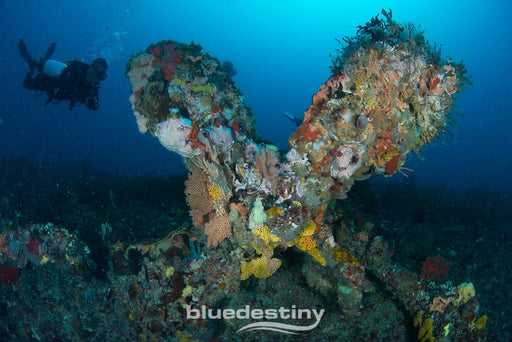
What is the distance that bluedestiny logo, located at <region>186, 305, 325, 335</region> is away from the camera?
430 centimetres

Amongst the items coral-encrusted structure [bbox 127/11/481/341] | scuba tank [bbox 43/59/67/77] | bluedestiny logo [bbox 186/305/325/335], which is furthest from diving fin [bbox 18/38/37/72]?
bluedestiny logo [bbox 186/305/325/335]

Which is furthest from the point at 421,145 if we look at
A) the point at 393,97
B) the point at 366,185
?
the point at 366,185

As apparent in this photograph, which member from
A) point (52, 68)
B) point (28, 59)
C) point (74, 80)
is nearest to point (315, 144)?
point (74, 80)

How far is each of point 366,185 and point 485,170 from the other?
4614 cm

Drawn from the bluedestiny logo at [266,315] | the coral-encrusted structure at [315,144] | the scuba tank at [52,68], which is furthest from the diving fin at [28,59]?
the bluedestiny logo at [266,315]

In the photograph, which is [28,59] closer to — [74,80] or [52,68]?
[52,68]

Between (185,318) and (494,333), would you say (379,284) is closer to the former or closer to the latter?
(494,333)

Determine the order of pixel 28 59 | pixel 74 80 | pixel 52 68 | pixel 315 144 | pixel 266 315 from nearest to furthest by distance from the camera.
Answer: pixel 315 144 < pixel 266 315 < pixel 74 80 < pixel 52 68 < pixel 28 59

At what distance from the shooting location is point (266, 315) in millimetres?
4367

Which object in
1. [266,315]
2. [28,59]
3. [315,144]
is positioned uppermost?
[28,59]

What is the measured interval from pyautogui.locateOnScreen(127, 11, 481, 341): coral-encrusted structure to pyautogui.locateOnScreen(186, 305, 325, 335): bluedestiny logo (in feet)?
1.76

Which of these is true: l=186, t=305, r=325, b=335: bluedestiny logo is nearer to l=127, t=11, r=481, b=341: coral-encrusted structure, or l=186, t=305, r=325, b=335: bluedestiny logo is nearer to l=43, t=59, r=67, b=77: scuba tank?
l=127, t=11, r=481, b=341: coral-encrusted structure

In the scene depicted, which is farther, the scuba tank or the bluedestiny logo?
the scuba tank

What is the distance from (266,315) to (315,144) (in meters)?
2.87
